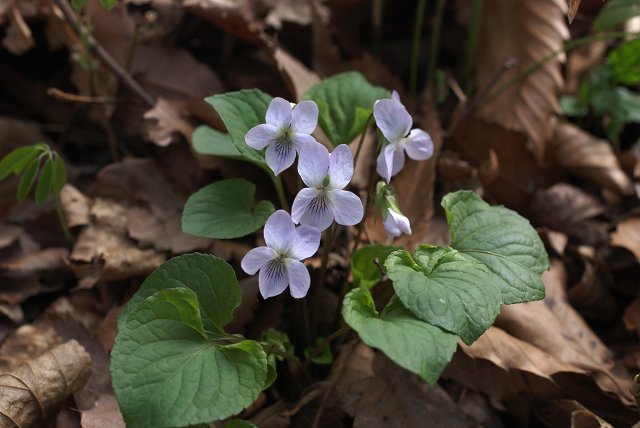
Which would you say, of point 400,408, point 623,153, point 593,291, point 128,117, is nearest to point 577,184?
point 623,153

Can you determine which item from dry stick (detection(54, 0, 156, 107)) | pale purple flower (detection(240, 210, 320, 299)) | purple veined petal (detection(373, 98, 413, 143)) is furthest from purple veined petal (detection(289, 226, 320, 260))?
dry stick (detection(54, 0, 156, 107))

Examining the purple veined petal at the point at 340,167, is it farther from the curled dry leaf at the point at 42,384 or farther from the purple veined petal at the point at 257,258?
the curled dry leaf at the point at 42,384

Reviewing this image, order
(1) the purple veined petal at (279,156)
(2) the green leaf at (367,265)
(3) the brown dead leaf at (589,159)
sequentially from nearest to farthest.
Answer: (1) the purple veined petal at (279,156) → (2) the green leaf at (367,265) → (3) the brown dead leaf at (589,159)

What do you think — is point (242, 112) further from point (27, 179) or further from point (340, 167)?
point (27, 179)

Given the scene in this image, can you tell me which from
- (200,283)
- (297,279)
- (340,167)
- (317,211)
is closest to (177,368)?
(200,283)

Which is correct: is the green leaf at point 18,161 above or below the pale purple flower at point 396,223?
below

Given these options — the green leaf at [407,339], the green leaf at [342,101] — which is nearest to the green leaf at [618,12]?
the green leaf at [342,101]

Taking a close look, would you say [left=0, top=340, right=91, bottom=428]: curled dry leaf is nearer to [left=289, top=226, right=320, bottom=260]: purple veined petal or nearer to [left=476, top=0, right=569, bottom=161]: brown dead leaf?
[left=289, top=226, right=320, bottom=260]: purple veined petal
